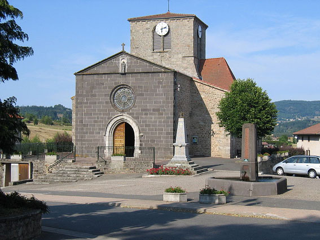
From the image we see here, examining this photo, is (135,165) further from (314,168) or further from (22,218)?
(22,218)

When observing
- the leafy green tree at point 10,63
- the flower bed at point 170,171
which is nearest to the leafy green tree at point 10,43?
the leafy green tree at point 10,63

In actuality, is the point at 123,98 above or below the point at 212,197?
above

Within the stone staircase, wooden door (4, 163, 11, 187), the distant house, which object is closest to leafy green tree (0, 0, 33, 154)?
the stone staircase

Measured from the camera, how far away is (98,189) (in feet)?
64.1

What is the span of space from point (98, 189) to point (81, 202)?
15.2 feet

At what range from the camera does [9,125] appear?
883 cm

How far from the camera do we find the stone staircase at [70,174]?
1037 inches

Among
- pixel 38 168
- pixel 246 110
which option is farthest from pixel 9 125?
pixel 246 110

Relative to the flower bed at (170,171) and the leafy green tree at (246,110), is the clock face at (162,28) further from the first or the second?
the flower bed at (170,171)

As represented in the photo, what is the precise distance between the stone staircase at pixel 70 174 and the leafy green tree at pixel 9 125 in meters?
17.5

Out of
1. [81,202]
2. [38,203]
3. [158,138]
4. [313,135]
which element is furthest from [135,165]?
[313,135]

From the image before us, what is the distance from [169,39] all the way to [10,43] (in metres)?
34.3

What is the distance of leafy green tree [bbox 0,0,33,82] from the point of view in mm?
8883

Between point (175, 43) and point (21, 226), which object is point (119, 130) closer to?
point (175, 43)
